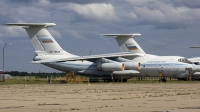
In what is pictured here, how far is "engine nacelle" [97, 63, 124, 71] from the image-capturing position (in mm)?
47625

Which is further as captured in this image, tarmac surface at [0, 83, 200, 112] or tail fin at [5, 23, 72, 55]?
tail fin at [5, 23, 72, 55]

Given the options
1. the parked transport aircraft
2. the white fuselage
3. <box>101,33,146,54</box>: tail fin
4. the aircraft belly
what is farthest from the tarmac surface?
<box>101,33,146,54</box>: tail fin

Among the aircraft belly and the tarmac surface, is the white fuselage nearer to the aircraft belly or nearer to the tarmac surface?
the aircraft belly

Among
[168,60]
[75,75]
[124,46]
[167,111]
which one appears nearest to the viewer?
[167,111]

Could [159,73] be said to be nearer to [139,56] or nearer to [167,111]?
[139,56]

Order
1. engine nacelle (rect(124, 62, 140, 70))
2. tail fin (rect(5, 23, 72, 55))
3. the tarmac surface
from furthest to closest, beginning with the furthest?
tail fin (rect(5, 23, 72, 55))
engine nacelle (rect(124, 62, 140, 70))
the tarmac surface

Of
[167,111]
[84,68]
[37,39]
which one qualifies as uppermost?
[37,39]

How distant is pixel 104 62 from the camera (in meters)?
50.0

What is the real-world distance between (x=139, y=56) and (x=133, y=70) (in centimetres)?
333

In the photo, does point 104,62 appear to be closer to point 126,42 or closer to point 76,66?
point 76,66

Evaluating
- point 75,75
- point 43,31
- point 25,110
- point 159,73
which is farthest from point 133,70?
point 25,110

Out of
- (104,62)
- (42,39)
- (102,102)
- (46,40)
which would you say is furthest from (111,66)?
(102,102)

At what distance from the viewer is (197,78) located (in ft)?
168

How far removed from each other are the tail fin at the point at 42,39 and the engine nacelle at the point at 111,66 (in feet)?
16.8
